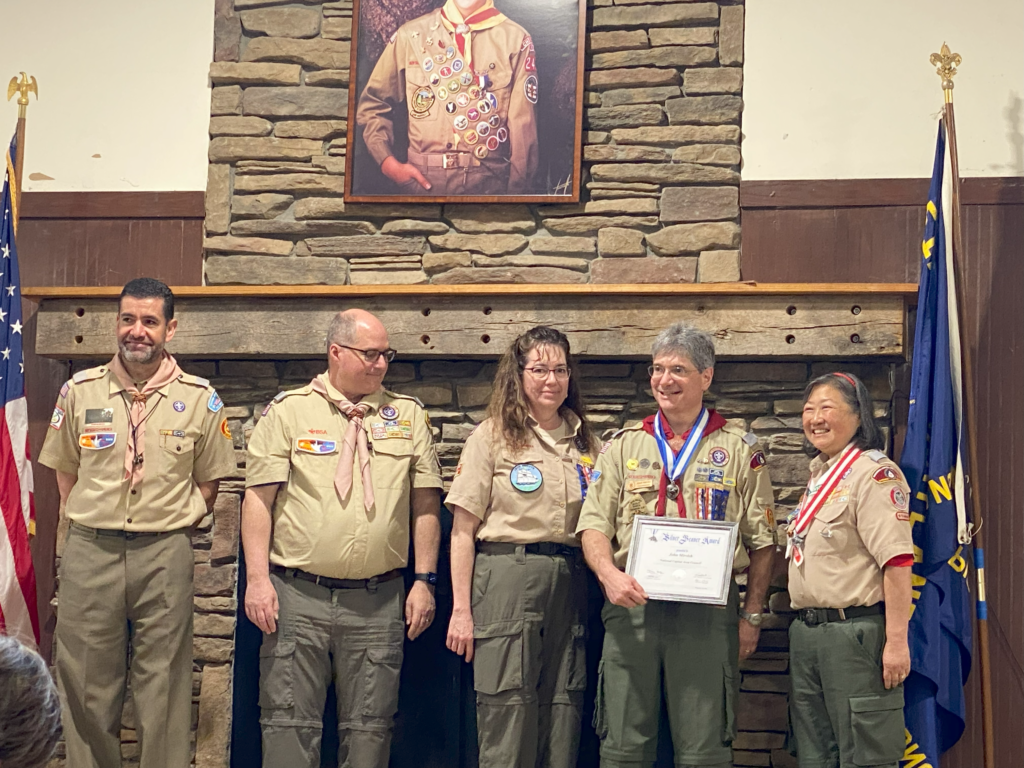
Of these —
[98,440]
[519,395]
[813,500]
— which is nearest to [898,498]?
[813,500]

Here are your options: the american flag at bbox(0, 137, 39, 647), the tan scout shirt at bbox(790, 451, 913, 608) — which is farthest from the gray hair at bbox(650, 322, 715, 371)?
the american flag at bbox(0, 137, 39, 647)

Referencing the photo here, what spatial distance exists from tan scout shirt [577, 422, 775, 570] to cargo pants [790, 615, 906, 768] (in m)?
0.35

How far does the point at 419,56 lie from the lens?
450 centimetres

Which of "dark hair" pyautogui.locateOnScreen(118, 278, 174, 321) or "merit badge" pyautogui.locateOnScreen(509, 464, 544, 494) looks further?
"dark hair" pyautogui.locateOnScreen(118, 278, 174, 321)

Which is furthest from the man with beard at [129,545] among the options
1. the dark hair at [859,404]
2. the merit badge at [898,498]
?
the merit badge at [898,498]

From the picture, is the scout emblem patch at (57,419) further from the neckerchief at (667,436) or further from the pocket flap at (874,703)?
the pocket flap at (874,703)

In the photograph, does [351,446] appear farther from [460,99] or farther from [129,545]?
[460,99]

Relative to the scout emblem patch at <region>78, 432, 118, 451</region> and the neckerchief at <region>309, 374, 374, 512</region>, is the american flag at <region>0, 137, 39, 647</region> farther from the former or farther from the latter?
the neckerchief at <region>309, 374, 374, 512</region>

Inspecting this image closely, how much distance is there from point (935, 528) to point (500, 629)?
143 cm

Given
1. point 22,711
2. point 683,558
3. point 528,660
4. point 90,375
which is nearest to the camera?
point 22,711

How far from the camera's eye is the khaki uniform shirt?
4.43 meters

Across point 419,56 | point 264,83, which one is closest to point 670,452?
point 419,56

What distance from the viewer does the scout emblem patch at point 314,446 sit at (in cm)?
372

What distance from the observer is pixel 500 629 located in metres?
3.54
